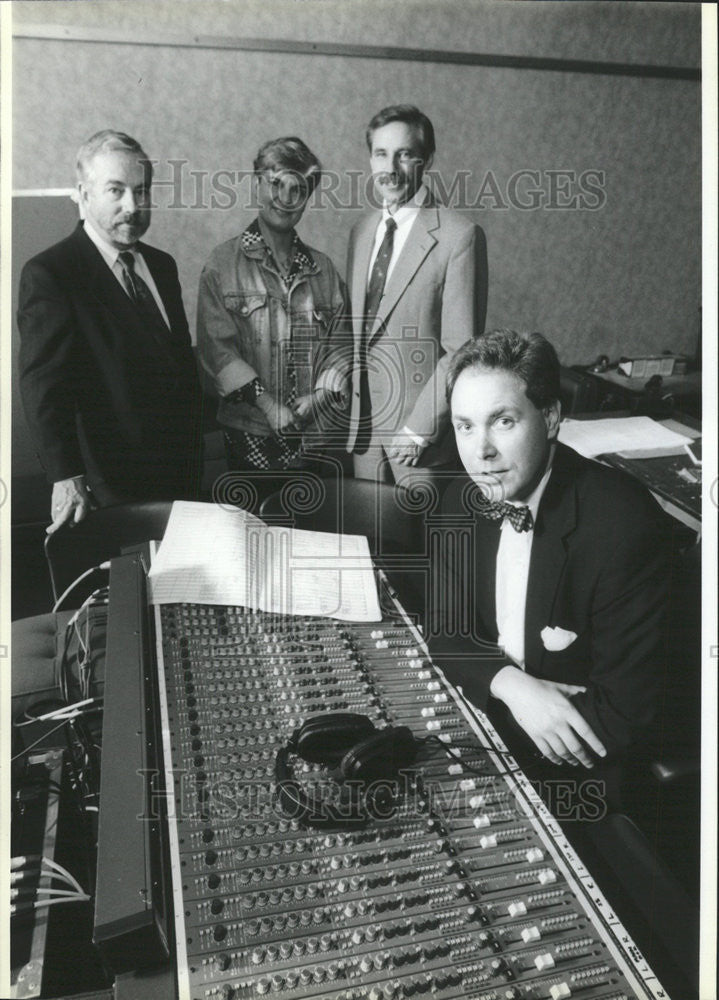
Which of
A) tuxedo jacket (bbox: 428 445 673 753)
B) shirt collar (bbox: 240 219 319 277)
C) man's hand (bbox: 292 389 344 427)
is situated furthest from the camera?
man's hand (bbox: 292 389 344 427)

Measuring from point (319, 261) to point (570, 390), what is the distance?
0.60 metres

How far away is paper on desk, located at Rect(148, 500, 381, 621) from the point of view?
4.92 feet

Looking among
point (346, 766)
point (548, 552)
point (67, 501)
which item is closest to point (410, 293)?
point (548, 552)

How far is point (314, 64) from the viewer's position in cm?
144

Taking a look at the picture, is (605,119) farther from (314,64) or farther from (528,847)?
(528,847)

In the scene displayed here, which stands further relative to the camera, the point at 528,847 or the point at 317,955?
the point at 528,847

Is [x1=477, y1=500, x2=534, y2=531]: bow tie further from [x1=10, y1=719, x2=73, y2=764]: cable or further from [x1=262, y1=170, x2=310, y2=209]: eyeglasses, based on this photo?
[x1=10, y1=719, x2=73, y2=764]: cable

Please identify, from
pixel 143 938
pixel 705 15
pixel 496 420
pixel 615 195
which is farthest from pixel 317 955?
pixel 705 15

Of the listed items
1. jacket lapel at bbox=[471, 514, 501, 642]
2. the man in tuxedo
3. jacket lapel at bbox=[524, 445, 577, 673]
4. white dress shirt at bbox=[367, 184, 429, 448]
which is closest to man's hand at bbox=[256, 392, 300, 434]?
the man in tuxedo

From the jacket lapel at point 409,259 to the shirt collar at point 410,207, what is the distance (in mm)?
14

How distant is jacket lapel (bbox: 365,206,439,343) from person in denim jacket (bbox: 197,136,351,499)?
0.09 meters

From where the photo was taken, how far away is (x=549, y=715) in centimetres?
143

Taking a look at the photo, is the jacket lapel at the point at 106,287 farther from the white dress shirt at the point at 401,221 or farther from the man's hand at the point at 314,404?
the white dress shirt at the point at 401,221

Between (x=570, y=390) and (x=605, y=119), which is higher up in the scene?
(x=605, y=119)
